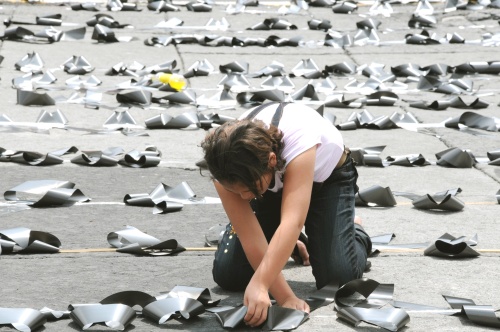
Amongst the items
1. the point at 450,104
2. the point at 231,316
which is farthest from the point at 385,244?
the point at 450,104

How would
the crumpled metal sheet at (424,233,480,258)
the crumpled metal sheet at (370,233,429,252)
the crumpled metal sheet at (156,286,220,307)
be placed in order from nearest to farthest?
the crumpled metal sheet at (156,286,220,307), the crumpled metal sheet at (424,233,480,258), the crumpled metal sheet at (370,233,429,252)

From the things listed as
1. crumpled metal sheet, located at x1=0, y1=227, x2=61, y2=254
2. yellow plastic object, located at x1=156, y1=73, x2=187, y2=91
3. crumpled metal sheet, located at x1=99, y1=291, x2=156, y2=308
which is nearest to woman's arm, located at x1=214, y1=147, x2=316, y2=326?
crumpled metal sheet, located at x1=99, y1=291, x2=156, y2=308

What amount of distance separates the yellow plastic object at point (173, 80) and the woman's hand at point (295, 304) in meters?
5.33

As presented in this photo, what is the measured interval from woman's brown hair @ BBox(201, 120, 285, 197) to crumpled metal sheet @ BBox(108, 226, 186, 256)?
1.17 m

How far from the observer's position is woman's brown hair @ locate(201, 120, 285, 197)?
4047 millimetres

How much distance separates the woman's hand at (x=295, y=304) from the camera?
4305 mm

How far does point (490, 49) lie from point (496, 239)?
260 inches

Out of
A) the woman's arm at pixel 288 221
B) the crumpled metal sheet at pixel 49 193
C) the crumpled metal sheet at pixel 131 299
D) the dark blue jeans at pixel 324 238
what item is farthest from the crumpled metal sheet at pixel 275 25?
the crumpled metal sheet at pixel 131 299

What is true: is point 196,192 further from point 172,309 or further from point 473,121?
point 473,121

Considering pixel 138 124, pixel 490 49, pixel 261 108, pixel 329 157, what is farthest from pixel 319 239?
pixel 490 49

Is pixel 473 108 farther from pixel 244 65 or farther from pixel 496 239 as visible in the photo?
pixel 496 239

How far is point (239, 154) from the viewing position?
405 centimetres

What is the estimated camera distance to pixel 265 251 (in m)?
4.35

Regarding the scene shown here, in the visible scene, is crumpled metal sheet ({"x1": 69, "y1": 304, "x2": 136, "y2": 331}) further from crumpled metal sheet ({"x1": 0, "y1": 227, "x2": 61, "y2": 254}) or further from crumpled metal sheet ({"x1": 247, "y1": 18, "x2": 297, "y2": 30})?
crumpled metal sheet ({"x1": 247, "y1": 18, "x2": 297, "y2": 30})
